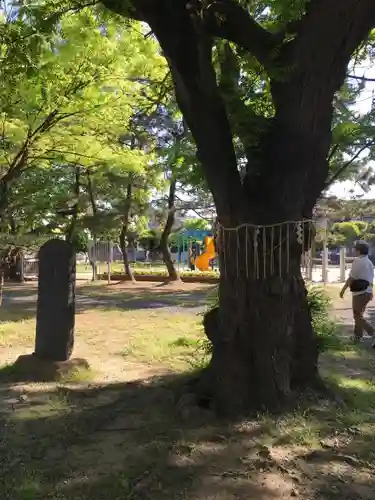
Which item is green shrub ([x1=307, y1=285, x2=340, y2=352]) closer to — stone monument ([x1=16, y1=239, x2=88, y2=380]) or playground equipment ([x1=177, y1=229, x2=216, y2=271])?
stone monument ([x1=16, y1=239, x2=88, y2=380])

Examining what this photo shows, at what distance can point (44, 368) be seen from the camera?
269 inches

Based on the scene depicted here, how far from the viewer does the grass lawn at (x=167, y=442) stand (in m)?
3.68

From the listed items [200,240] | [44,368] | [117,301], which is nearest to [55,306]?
[44,368]

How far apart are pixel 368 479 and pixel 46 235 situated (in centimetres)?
1615

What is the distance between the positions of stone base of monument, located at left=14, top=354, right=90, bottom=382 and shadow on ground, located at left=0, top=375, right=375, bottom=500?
3.14 ft

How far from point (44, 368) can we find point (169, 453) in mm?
3067

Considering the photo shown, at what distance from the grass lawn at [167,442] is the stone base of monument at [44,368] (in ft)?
0.46

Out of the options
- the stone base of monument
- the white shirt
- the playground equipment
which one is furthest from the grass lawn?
the playground equipment

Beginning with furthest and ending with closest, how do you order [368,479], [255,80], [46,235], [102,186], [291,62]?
1. [102,186]
2. [46,235]
3. [255,80]
4. [291,62]
5. [368,479]

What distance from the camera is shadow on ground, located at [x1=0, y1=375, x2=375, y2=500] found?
365cm

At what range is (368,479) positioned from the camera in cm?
378

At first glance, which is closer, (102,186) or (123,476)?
(123,476)

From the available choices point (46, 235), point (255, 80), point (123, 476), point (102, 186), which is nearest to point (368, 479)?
point (123, 476)

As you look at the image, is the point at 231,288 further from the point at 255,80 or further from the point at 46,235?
the point at 46,235
